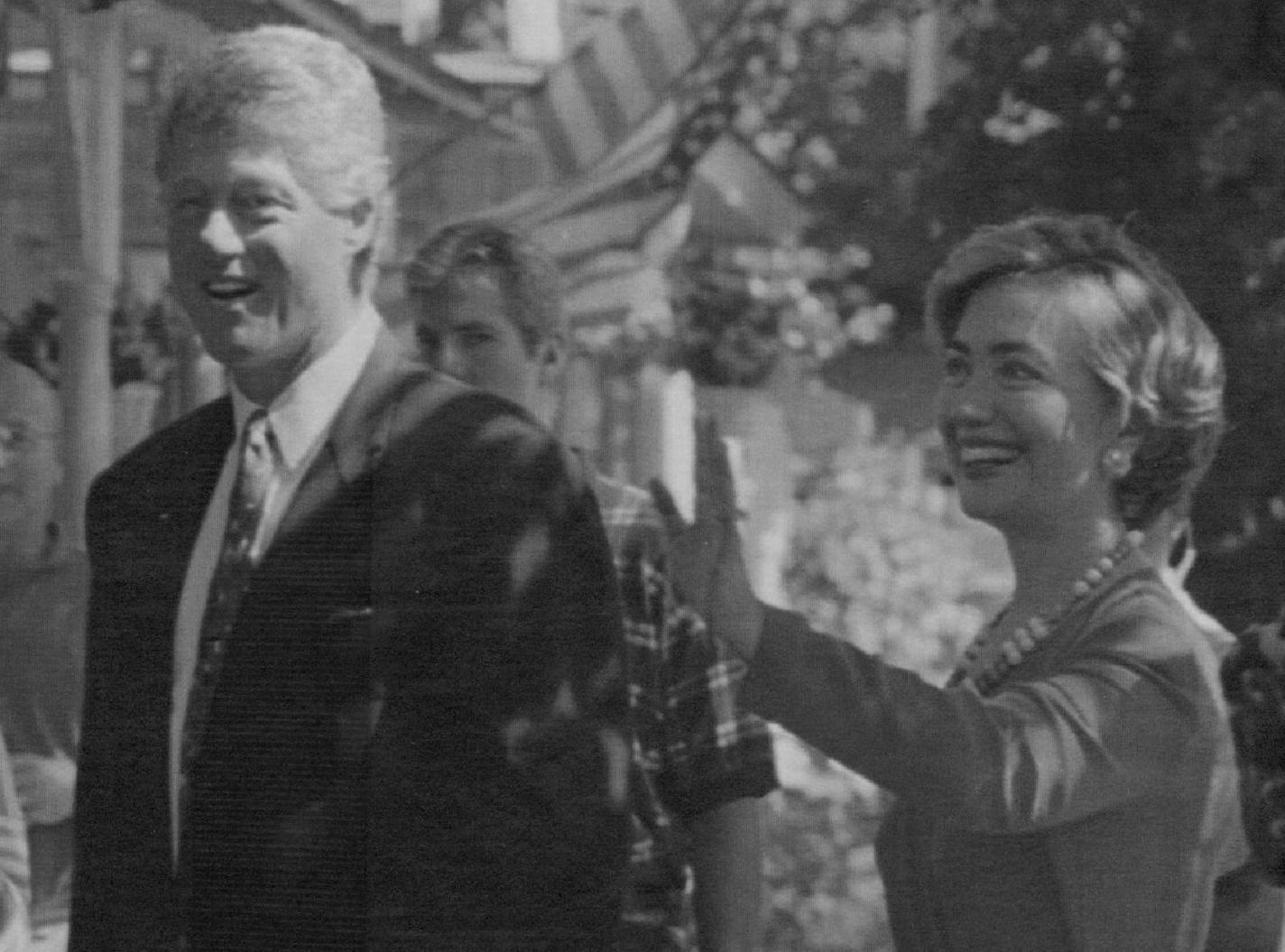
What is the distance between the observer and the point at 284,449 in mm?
2209

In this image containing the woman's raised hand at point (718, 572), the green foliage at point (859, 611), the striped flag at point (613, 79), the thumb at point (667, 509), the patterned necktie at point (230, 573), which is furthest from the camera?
the green foliage at point (859, 611)

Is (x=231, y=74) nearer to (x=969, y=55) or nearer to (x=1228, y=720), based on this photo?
(x=1228, y=720)

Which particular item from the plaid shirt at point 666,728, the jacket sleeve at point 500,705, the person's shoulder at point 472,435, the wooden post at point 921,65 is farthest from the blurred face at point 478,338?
the wooden post at point 921,65

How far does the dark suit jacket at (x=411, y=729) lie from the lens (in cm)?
205

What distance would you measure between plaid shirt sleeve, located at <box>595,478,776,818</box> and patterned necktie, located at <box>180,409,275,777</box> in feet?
2.32

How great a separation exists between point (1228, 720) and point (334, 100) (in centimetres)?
84

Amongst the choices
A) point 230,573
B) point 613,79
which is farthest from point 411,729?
point 613,79

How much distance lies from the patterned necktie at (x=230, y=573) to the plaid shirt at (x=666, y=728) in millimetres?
693

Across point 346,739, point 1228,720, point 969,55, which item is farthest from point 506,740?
point 969,55

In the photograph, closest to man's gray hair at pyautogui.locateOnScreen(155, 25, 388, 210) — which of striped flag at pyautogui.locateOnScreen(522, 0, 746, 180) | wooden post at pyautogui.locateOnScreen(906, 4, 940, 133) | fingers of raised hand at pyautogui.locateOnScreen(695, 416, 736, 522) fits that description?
fingers of raised hand at pyautogui.locateOnScreen(695, 416, 736, 522)

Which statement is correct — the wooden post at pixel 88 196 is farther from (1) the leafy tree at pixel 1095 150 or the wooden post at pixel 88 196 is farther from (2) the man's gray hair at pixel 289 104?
(2) the man's gray hair at pixel 289 104

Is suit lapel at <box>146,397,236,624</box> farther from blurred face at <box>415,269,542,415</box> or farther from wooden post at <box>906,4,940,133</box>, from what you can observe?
wooden post at <box>906,4,940,133</box>

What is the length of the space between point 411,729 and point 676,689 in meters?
0.90

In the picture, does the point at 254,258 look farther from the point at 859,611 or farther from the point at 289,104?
the point at 859,611
